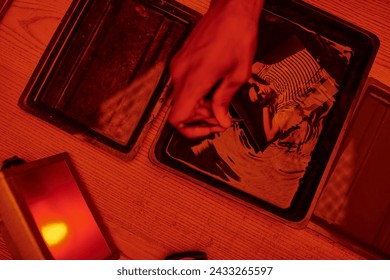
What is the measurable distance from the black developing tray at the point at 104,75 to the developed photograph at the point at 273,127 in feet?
0.29

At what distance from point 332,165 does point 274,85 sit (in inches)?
7.0

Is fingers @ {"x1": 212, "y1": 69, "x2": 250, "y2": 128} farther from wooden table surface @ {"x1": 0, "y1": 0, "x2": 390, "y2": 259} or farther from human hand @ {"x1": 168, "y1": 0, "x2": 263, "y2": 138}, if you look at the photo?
wooden table surface @ {"x1": 0, "y1": 0, "x2": 390, "y2": 259}

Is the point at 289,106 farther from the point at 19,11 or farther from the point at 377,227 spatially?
the point at 19,11

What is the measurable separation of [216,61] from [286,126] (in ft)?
0.62

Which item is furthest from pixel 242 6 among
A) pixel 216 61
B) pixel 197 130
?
pixel 197 130

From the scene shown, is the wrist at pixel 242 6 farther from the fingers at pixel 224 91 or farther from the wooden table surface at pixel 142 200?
the wooden table surface at pixel 142 200

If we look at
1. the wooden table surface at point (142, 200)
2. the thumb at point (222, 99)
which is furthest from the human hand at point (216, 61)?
the wooden table surface at point (142, 200)

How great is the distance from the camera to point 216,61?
0.48 m

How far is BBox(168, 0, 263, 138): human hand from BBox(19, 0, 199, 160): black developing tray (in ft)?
0.27

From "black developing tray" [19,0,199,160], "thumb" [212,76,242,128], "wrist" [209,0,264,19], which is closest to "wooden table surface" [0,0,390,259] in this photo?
"black developing tray" [19,0,199,160]

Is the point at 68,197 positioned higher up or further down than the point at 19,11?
further down

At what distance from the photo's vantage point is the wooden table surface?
562 millimetres

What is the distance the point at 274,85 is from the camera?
58cm
